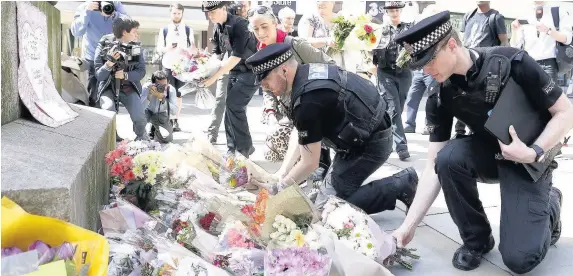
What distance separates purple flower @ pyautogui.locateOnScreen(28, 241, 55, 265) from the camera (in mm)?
1562

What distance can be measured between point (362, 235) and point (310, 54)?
80.4 inches

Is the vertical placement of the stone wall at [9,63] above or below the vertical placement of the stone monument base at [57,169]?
above

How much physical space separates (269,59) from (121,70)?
3.22 m

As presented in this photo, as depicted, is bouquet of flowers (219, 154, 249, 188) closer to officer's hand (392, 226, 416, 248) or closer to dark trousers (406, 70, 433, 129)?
officer's hand (392, 226, 416, 248)

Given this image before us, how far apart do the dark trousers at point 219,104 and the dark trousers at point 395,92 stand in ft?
5.66

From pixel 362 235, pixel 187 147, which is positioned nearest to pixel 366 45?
pixel 187 147

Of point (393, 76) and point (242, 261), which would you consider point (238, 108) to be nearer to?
point (393, 76)

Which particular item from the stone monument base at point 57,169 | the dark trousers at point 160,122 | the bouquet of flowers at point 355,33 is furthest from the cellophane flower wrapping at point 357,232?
the dark trousers at point 160,122

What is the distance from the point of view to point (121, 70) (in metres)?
5.55

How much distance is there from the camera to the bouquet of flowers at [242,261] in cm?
216

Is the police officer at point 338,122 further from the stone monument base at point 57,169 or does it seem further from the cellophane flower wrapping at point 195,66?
the cellophane flower wrapping at point 195,66

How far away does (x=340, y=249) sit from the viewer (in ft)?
7.18

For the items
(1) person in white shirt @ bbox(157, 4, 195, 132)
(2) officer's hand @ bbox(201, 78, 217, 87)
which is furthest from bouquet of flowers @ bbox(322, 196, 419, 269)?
(1) person in white shirt @ bbox(157, 4, 195, 132)

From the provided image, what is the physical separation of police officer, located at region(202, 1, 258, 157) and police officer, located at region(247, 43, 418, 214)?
1.83m
